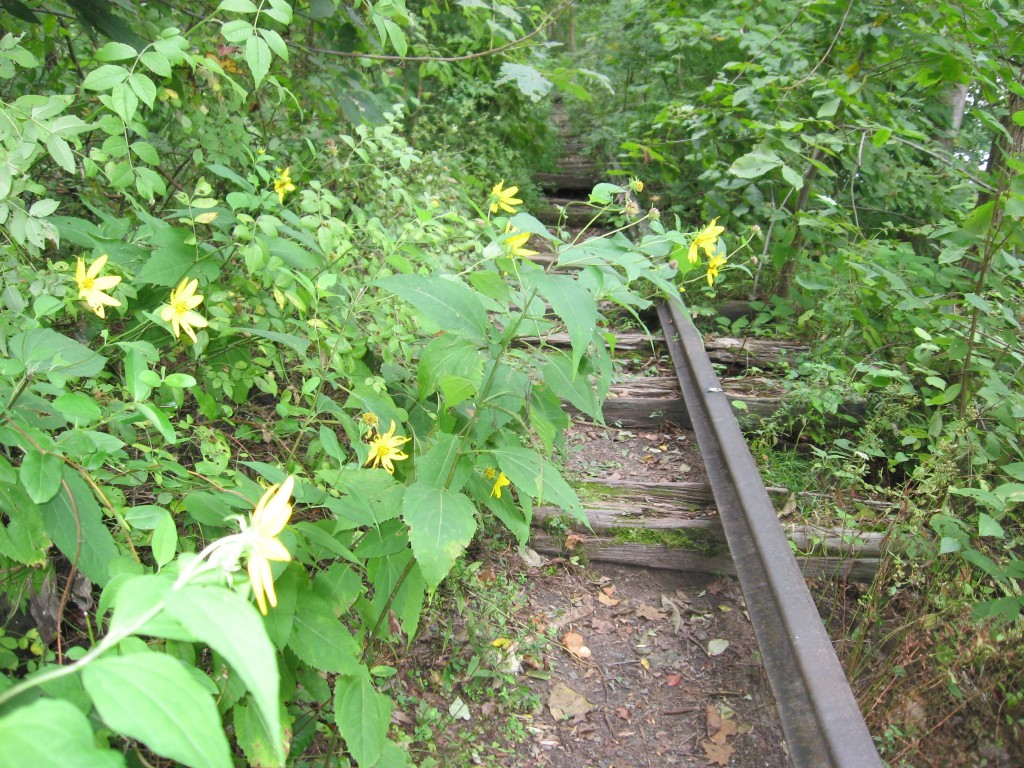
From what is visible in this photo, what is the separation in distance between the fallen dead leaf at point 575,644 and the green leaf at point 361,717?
112cm

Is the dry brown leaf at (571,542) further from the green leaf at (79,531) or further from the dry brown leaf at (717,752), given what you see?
the green leaf at (79,531)

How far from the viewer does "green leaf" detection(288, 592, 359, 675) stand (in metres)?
1.47

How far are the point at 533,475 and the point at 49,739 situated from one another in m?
1.16

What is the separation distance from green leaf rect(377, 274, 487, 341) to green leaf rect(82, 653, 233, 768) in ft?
3.81

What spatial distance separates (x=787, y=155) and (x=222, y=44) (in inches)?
123

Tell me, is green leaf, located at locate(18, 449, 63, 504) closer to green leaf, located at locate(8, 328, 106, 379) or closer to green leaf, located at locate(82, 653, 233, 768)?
green leaf, located at locate(8, 328, 106, 379)

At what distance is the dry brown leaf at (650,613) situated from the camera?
9.31ft

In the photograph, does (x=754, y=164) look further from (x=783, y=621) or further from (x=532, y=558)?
(x=783, y=621)

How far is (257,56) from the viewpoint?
2076 mm

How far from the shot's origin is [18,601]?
1.46 metres

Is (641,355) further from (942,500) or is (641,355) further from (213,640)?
(213,640)

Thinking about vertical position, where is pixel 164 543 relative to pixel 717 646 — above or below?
above

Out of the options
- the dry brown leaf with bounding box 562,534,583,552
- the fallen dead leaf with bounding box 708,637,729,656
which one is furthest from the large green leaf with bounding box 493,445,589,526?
the dry brown leaf with bounding box 562,534,583,552

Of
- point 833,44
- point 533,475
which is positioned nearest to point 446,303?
point 533,475
